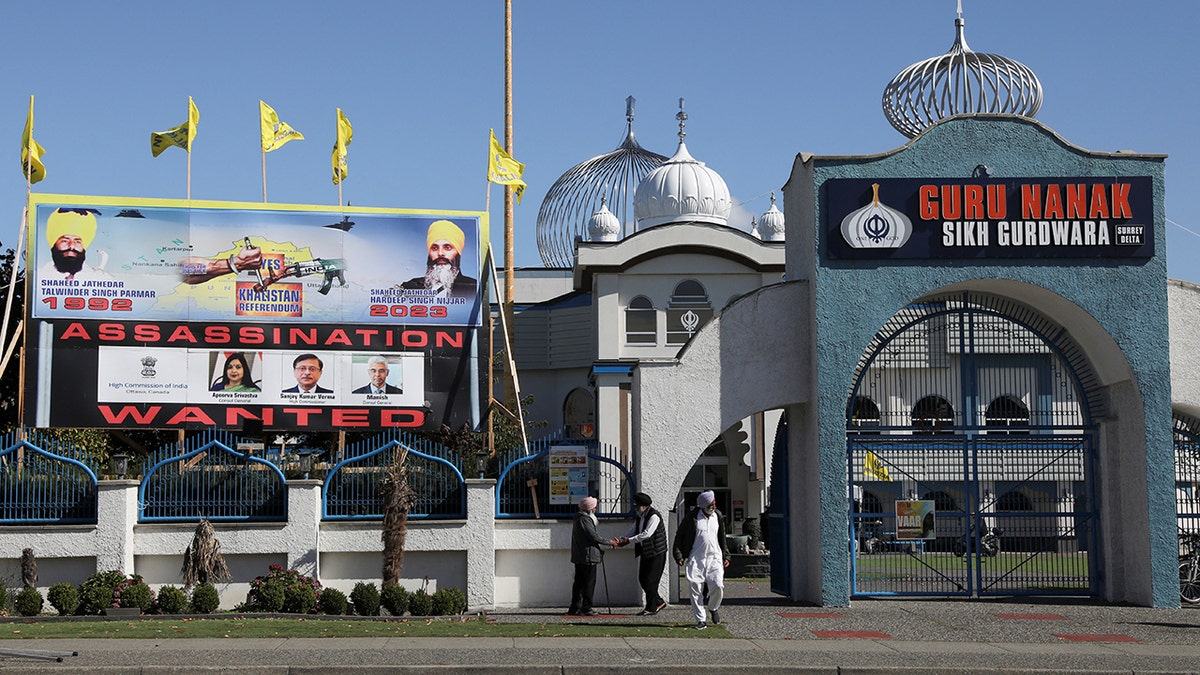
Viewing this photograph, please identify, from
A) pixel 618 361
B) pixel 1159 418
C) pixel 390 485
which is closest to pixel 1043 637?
pixel 1159 418

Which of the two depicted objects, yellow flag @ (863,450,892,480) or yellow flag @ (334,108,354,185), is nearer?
yellow flag @ (863,450,892,480)

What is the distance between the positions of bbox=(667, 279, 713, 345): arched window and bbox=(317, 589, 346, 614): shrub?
2399 cm

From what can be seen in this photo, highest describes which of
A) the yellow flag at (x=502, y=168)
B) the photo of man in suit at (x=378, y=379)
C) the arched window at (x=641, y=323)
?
the yellow flag at (x=502, y=168)

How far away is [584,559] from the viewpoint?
60.6 ft

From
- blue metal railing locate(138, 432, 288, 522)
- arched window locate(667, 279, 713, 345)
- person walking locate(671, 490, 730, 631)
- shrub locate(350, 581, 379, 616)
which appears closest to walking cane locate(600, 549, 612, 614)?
person walking locate(671, 490, 730, 631)

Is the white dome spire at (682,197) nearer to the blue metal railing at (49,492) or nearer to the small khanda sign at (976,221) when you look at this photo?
the small khanda sign at (976,221)

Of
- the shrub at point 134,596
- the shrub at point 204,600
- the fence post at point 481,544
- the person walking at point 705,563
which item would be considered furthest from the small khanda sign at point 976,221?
the shrub at point 134,596

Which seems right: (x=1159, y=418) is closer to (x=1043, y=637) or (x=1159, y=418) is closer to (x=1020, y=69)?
(x=1043, y=637)

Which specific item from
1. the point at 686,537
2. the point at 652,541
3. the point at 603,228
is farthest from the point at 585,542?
the point at 603,228

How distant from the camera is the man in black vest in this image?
18.5 metres

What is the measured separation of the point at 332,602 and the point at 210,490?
3.14m

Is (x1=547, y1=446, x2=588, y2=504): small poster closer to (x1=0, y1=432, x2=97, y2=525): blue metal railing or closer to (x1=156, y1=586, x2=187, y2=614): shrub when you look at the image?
(x1=156, y1=586, x2=187, y2=614): shrub

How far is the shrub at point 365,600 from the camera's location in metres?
18.1

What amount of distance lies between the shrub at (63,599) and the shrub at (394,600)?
387cm
